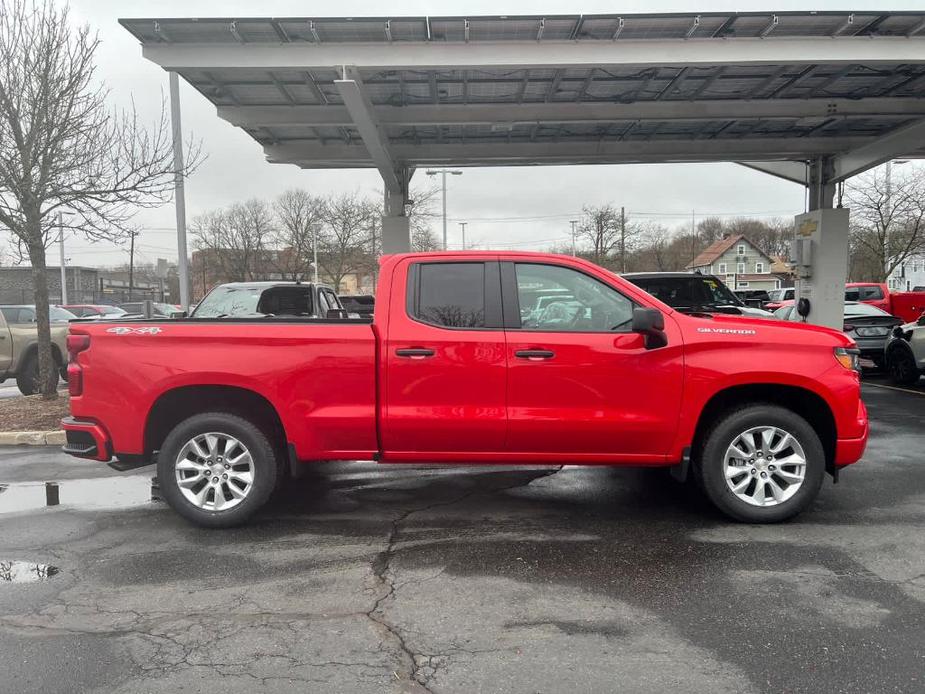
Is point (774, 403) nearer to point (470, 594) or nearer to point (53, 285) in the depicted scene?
point (470, 594)

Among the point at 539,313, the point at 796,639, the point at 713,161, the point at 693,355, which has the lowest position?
the point at 796,639

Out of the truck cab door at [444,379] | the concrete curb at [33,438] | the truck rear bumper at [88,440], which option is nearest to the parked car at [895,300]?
the truck cab door at [444,379]

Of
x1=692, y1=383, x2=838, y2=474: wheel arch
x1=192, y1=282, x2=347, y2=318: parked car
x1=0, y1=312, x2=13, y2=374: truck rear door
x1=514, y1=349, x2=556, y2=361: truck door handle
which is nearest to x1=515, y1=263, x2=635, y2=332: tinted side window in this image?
x1=514, y1=349, x2=556, y2=361: truck door handle

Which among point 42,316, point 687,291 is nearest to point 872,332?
point 687,291

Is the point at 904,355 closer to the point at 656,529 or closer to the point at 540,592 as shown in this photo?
the point at 656,529

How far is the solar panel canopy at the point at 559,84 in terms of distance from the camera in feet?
27.6

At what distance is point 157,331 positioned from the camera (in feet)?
15.6

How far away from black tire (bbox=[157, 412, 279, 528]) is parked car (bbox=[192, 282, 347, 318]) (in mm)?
Answer: 4016

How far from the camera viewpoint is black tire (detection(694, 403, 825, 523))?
4.63 m

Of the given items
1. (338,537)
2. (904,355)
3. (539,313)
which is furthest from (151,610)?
(904,355)

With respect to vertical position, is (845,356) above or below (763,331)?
below

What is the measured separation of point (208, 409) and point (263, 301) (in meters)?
4.35

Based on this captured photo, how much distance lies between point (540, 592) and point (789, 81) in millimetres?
9676

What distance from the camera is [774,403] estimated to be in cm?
482
